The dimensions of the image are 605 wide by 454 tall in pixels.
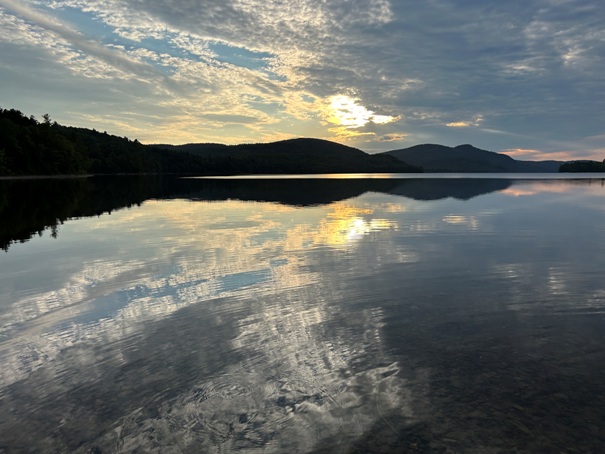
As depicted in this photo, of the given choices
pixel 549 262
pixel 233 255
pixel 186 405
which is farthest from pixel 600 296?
pixel 233 255

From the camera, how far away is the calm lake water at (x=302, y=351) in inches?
300

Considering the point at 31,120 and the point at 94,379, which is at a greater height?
the point at 31,120

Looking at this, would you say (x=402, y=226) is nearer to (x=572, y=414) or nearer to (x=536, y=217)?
(x=536, y=217)

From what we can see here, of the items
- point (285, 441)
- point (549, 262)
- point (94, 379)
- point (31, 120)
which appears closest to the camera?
point (285, 441)

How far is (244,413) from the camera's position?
8195 millimetres

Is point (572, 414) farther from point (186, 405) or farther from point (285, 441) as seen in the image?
point (186, 405)

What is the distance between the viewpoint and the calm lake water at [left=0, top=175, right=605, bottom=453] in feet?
25.0

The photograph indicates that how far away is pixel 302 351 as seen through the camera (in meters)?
11.0

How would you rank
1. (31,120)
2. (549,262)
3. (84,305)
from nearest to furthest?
(84,305), (549,262), (31,120)

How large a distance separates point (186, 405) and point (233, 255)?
15.8 meters

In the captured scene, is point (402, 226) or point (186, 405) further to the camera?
point (402, 226)

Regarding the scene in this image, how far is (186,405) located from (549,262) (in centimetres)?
2134

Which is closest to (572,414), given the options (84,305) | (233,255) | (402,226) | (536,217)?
(84,305)

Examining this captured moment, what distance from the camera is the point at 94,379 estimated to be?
977cm
